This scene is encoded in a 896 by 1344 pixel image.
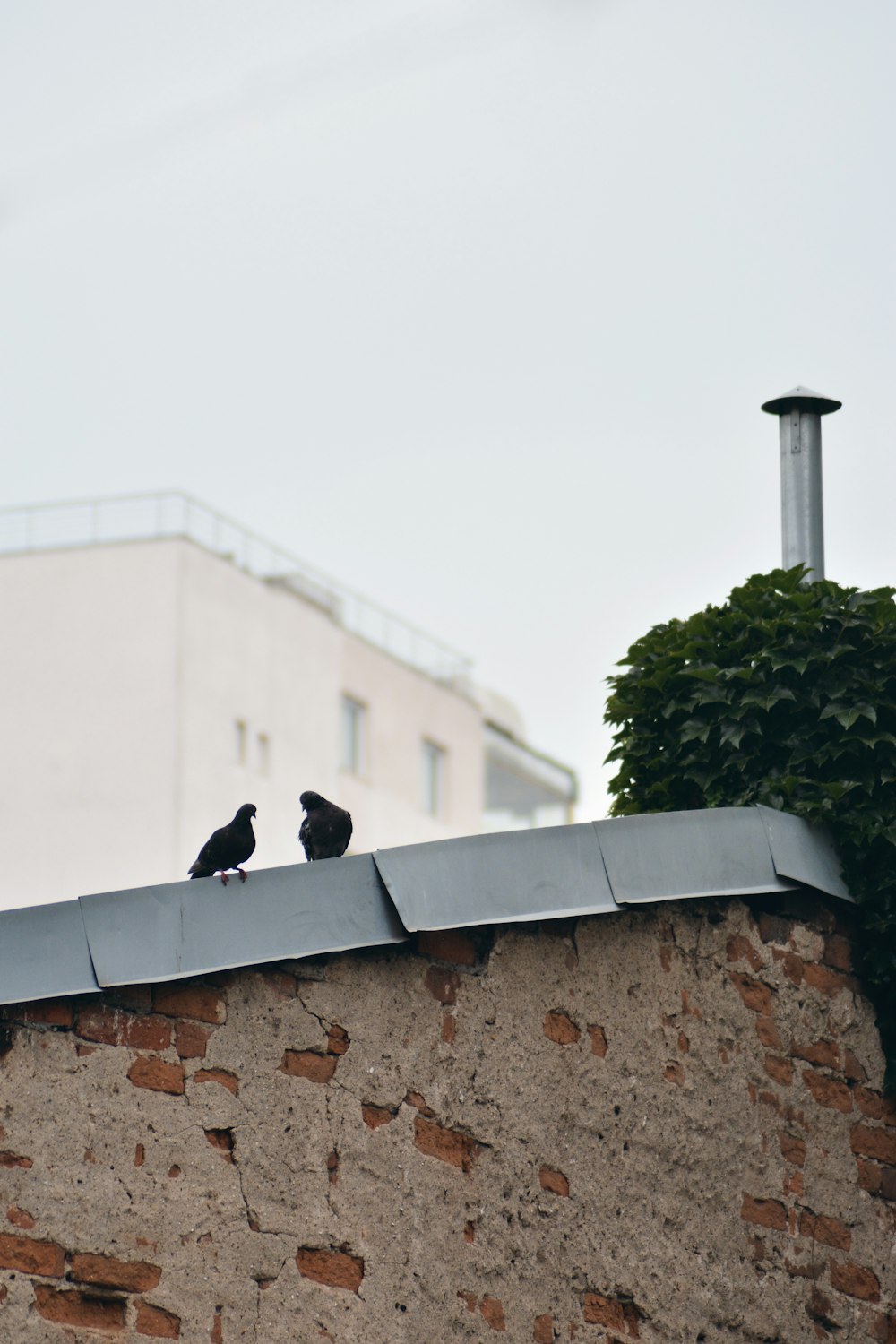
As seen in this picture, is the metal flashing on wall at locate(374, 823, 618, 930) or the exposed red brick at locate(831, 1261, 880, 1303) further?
the exposed red brick at locate(831, 1261, 880, 1303)

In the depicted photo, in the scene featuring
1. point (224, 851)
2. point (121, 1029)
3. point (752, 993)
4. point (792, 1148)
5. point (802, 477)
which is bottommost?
point (792, 1148)

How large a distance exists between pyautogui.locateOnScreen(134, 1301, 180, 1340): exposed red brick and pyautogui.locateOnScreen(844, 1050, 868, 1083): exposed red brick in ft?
6.84

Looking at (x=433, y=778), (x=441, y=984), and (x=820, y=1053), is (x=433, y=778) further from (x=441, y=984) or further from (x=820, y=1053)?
(x=441, y=984)

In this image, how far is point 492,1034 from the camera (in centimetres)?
496

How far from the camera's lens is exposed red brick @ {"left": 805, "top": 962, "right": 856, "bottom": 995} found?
548 centimetres

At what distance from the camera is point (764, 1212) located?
16.9 ft

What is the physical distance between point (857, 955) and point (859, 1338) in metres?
1.06

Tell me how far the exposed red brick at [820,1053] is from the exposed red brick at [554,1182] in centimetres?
83

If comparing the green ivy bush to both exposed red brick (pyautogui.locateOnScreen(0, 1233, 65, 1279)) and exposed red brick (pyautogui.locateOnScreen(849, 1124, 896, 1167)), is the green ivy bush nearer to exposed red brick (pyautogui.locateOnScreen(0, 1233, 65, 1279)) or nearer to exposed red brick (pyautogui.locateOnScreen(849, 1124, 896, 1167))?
exposed red brick (pyautogui.locateOnScreen(849, 1124, 896, 1167))

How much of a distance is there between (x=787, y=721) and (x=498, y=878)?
1.22 m

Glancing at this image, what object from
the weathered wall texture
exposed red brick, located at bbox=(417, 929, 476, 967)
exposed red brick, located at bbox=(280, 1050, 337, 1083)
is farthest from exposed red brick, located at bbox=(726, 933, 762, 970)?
exposed red brick, located at bbox=(280, 1050, 337, 1083)

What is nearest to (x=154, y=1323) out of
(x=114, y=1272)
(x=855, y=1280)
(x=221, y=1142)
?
(x=114, y=1272)

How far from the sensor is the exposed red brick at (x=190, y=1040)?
4.61 metres

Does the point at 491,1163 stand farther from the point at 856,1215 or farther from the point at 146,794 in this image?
the point at 146,794
